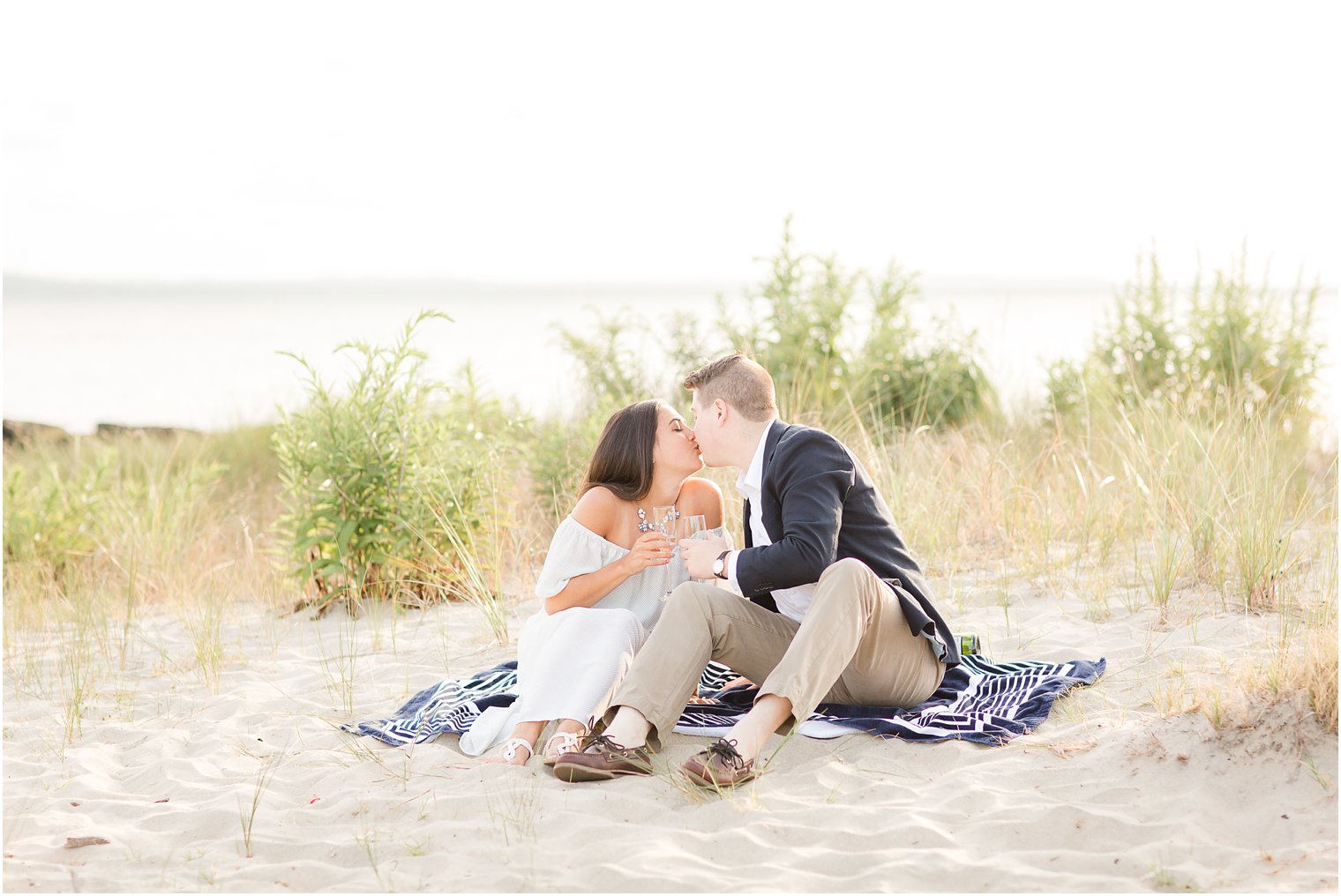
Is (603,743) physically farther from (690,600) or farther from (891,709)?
(891,709)

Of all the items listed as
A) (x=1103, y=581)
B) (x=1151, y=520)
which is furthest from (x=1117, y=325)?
(x=1103, y=581)

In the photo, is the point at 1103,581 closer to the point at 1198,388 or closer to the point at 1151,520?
the point at 1151,520

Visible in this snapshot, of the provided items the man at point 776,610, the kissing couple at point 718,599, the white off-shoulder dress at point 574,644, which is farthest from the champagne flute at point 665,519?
the man at point 776,610

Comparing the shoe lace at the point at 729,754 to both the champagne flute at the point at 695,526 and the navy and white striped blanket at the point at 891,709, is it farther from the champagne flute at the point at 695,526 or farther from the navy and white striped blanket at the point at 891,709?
the champagne flute at the point at 695,526

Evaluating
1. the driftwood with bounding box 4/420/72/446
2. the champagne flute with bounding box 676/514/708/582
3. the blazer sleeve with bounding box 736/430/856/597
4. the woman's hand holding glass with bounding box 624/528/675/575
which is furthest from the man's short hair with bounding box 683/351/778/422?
the driftwood with bounding box 4/420/72/446

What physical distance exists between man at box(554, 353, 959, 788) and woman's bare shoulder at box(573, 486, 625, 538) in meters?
0.41

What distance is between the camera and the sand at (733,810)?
2.86m

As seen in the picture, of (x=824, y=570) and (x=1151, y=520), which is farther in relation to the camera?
(x=1151, y=520)

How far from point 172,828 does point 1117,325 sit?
8524mm

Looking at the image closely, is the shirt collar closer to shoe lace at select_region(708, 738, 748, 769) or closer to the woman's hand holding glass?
the woman's hand holding glass

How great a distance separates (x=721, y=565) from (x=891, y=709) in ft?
2.77

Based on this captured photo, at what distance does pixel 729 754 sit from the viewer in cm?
338

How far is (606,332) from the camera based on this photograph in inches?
387

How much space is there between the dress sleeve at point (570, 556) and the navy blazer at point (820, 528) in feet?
2.08
